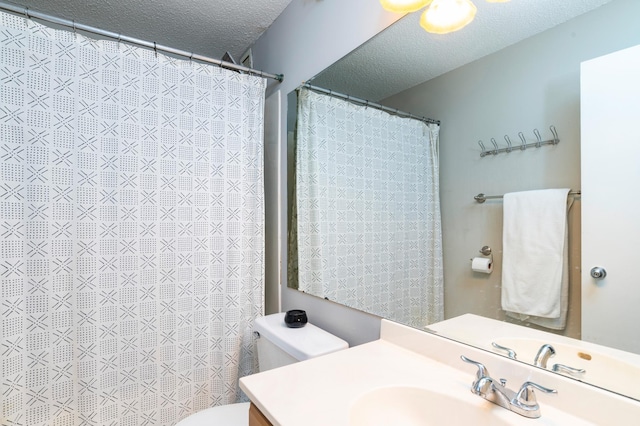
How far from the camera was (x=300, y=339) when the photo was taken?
1196mm

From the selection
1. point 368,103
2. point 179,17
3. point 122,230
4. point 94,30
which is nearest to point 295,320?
point 122,230

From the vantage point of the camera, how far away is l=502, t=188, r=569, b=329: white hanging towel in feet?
2.25

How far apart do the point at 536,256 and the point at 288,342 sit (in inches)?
34.4

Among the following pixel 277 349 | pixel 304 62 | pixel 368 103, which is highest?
pixel 304 62

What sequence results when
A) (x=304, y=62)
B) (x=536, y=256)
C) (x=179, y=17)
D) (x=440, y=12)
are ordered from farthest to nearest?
(x=179, y=17) < (x=304, y=62) < (x=440, y=12) < (x=536, y=256)

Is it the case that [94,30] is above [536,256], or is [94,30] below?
above

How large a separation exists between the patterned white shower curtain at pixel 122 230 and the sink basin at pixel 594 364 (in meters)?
1.23

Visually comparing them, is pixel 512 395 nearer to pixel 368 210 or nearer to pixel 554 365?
pixel 554 365

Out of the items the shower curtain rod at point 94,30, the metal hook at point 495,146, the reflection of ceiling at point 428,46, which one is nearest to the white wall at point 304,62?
the reflection of ceiling at point 428,46

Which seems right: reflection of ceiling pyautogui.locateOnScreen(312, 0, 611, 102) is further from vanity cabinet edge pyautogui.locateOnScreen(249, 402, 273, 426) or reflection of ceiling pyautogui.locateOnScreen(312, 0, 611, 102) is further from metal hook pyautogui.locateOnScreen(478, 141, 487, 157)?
vanity cabinet edge pyautogui.locateOnScreen(249, 402, 273, 426)

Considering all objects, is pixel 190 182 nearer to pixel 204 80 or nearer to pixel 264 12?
pixel 204 80

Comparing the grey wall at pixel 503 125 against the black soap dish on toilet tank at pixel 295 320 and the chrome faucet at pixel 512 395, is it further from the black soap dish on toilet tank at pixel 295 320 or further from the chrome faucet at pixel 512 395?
the black soap dish on toilet tank at pixel 295 320

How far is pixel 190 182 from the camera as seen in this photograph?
1.46 m

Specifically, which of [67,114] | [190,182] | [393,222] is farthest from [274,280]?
[67,114]
